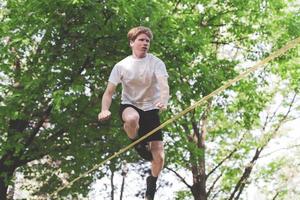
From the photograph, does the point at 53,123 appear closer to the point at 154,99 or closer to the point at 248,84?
the point at 248,84

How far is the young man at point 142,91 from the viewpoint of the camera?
5.33 m

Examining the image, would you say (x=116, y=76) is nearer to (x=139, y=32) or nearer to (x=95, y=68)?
(x=139, y=32)

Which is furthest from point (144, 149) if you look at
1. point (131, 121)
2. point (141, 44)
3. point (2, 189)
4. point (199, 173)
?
point (199, 173)

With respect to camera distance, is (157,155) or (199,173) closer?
(157,155)

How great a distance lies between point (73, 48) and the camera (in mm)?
11477

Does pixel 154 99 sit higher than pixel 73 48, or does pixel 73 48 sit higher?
pixel 73 48

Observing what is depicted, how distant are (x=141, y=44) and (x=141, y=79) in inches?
15.6

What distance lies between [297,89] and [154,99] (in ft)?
56.1

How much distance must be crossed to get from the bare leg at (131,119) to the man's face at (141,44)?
647 millimetres

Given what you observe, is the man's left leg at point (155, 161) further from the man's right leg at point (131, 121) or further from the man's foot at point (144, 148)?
the man's right leg at point (131, 121)

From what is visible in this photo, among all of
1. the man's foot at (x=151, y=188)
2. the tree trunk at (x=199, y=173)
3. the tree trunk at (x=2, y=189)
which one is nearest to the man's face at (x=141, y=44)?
the man's foot at (x=151, y=188)

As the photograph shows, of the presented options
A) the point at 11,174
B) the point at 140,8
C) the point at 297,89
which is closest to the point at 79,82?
the point at 140,8

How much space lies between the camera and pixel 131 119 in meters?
5.34

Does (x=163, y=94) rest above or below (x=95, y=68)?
below
